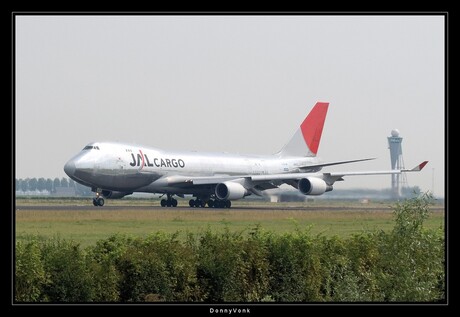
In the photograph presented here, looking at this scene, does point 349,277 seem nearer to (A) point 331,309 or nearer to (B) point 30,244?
(B) point 30,244

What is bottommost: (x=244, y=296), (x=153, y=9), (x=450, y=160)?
(x=244, y=296)

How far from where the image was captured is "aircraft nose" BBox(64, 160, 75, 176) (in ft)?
169

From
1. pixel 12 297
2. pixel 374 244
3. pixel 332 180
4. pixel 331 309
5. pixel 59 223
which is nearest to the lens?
pixel 331 309

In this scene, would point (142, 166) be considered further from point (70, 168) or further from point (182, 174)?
point (70, 168)

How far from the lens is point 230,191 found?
5597cm

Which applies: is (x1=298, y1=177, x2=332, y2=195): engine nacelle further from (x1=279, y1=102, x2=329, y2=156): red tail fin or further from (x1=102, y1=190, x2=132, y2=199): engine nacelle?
(x1=279, y1=102, x2=329, y2=156): red tail fin

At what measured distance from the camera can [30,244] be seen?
44.9ft

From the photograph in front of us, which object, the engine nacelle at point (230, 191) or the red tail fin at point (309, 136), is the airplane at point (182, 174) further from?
the red tail fin at point (309, 136)

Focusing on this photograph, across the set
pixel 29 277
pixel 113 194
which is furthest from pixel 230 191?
pixel 29 277

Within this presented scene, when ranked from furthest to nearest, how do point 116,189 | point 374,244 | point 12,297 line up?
point 116,189, point 374,244, point 12,297

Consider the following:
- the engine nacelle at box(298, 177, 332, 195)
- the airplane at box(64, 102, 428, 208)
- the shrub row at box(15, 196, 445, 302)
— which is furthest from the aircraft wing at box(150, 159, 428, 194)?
the shrub row at box(15, 196, 445, 302)

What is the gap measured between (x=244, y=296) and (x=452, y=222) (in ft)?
18.8

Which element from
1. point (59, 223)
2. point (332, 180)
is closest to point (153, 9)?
point (59, 223)

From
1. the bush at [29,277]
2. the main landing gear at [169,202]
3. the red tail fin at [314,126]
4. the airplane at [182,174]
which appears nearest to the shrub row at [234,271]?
the bush at [29,277]
